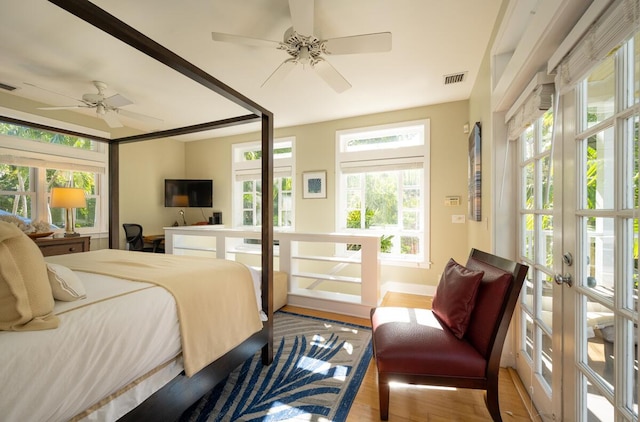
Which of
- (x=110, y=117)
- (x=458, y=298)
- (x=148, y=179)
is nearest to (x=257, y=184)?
(x=148, y=179)

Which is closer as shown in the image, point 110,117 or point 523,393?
point 523,393

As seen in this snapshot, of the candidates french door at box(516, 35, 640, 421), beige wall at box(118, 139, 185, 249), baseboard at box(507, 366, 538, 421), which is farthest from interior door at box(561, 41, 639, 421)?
beige wall at box(118, 139, 185, 249)

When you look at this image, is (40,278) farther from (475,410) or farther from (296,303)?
(296,303)

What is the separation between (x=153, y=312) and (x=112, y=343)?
0.19 metres

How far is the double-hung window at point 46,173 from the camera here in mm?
3234

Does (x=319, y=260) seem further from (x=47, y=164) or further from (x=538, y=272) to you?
(x=47, y=164)

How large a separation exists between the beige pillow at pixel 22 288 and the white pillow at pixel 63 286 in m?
0.09

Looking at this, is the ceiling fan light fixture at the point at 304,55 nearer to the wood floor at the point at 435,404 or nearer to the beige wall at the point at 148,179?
the wood floor at the point at 435,404

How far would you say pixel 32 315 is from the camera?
87 centimetres

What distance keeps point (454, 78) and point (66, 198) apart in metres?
4.80

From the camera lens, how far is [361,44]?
6.04ft

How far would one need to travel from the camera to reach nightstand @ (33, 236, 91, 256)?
9.36 ft

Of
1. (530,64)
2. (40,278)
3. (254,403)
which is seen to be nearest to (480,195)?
(530,64)

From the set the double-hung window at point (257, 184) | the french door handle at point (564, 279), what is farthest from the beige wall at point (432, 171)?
the french door handle at point (564, 279)
